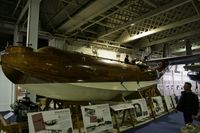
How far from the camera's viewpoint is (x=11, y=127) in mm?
2979

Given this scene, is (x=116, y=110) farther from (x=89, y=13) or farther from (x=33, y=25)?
(x=89, y=13)

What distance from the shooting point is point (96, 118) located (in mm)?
3682

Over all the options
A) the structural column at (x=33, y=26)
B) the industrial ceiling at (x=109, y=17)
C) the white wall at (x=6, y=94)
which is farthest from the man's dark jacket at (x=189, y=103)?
the white wall at (x=6, y=94)

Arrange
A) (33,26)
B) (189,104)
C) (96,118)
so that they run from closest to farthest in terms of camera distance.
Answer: (96,118) < (189,104) < (33,26)

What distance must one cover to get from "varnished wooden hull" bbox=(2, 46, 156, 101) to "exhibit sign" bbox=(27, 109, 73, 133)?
79cm

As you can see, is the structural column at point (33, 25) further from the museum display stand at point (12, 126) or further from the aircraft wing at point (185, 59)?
the aircraft wing at point (185, 59)

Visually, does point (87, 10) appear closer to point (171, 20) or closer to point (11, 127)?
point (171, 20)

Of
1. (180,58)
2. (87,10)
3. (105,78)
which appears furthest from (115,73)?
(180,58)

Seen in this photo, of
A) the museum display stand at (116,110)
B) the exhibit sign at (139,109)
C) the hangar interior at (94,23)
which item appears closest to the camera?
the museum display stand at (116,110)

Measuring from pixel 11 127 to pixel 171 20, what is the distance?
737cm

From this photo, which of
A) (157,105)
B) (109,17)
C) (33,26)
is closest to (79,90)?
(33,26)

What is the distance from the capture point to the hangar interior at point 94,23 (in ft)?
20.1

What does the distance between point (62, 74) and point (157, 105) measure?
3900 millimetres

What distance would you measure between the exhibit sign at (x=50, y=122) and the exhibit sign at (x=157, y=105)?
3.80 meters
